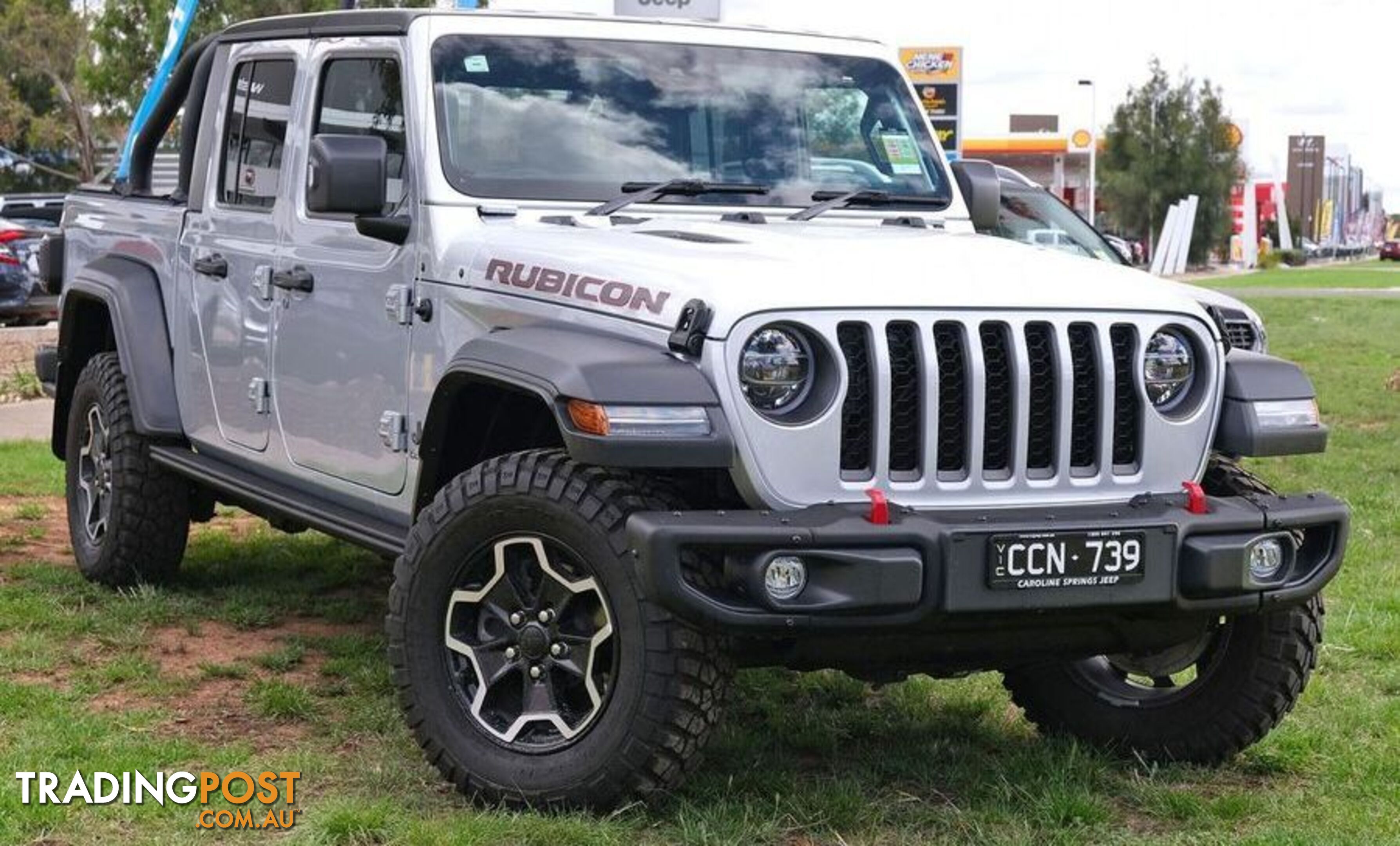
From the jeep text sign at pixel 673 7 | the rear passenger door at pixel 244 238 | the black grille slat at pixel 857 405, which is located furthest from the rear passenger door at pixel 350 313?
the jeep text sign at pixel 673 7

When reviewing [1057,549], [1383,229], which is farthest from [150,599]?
[1383,229]

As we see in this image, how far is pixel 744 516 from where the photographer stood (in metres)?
4.14

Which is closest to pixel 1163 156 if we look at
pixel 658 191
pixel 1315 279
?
pixel 1315 279

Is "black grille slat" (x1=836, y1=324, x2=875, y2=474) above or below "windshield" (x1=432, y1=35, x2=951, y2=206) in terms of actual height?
below

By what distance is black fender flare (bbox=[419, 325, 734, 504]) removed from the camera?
13.6ft

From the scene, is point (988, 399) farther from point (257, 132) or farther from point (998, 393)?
point (257, 132)

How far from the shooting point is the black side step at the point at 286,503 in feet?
17.6

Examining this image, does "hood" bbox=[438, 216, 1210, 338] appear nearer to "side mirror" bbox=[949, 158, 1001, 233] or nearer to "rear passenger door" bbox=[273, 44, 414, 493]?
"rear passenger door" bbox=[273, 44, 414, 493]

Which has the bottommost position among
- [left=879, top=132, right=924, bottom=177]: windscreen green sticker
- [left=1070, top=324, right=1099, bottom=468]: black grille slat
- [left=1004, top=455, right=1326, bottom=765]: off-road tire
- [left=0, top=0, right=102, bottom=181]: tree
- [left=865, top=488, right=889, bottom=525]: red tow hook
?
[left=1004, top=455, right=1326, bottom=765]: off-road tire

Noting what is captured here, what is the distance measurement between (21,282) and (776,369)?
15.9m

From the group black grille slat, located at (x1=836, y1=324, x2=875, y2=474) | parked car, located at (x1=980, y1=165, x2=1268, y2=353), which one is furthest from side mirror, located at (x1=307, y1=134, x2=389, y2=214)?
parked car, located at (x1=980, y1=165, x2=1268, y2=353)

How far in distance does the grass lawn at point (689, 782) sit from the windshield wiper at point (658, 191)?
1447 mm

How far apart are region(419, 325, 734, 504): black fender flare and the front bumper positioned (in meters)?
0.13

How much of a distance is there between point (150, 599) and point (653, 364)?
3.41m
